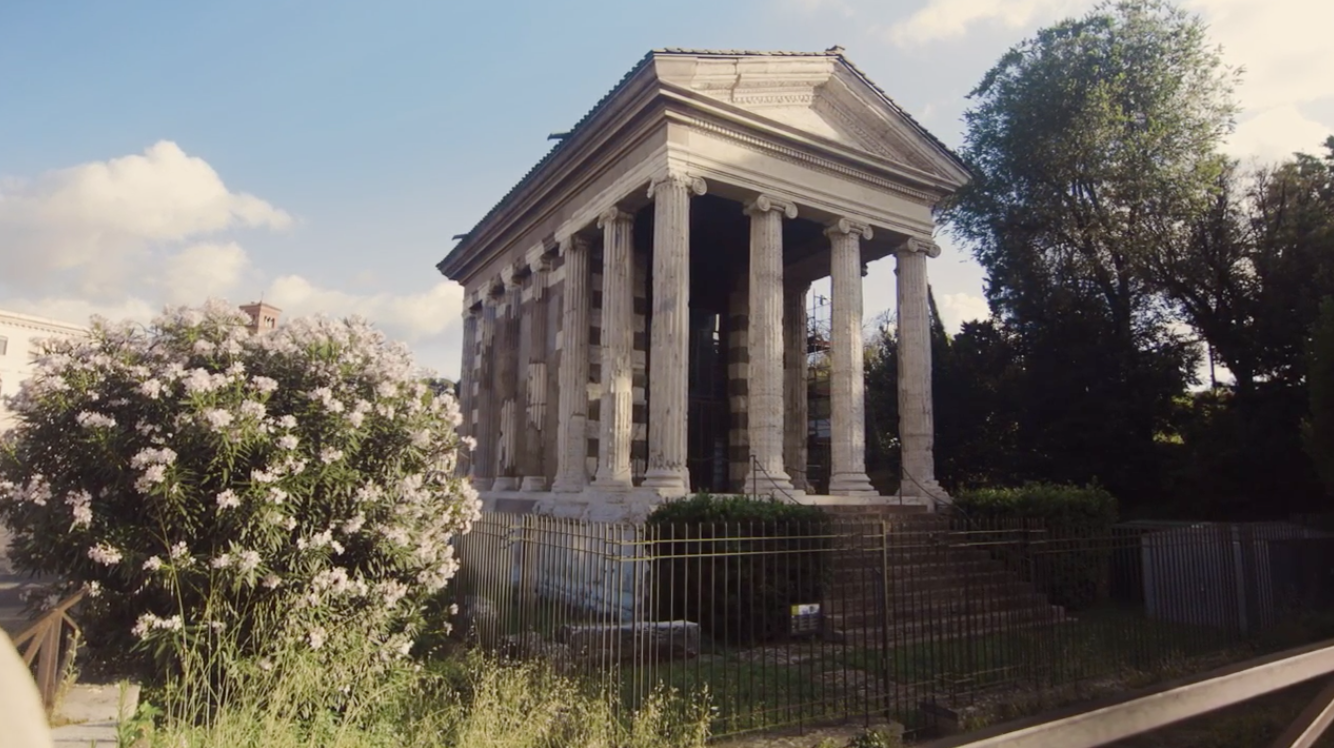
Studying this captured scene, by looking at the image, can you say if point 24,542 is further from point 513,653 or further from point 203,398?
point 513,653

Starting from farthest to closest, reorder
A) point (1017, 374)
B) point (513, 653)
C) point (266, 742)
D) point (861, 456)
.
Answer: point (1017, 374) → point (861, 456) → point (513, 653) → point (266, 742)

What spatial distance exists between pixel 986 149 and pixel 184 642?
26.1 metres

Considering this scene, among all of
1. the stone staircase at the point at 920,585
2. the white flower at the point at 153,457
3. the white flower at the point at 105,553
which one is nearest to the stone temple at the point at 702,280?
the stone staircase at the point at 920,585

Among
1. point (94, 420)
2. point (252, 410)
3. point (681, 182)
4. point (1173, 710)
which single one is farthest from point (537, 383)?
point (1173, 710)

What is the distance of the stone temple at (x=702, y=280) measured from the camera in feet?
47.9

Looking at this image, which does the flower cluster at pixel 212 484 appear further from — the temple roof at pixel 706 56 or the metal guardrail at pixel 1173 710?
the temple roof at pixel 706 56

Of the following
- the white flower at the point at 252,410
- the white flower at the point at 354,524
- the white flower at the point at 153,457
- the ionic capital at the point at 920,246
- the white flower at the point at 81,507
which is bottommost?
the white flower at the point at 354,524

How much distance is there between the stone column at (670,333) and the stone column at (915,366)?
5.76 meters

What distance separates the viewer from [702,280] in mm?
21641

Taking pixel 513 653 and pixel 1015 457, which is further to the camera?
pixel 1015 457

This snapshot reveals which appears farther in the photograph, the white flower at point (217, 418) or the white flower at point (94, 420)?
the white flower at point (94, 420)

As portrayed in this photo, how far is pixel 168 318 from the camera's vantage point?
667cm

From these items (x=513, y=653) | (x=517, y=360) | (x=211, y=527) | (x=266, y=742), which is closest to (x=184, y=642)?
(x=211, y=527)

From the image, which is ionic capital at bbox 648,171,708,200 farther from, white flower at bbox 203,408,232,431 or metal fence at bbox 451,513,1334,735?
white flower at bbox 203,408,232,431
